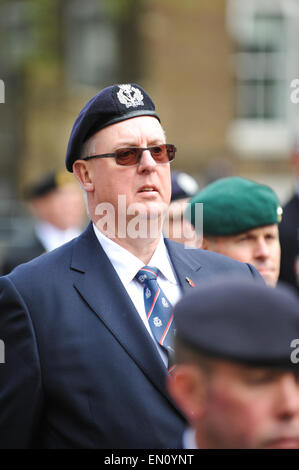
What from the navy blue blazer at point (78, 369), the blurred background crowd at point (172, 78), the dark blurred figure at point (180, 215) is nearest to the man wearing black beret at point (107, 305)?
the navy blue blazer at point (78, 369)

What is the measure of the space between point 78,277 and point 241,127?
14.6 metres

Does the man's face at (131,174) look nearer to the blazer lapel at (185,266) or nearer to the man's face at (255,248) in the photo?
the blazer lapel at (185,266)

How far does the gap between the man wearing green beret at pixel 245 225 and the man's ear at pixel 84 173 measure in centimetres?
76

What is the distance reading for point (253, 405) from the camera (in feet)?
6.01

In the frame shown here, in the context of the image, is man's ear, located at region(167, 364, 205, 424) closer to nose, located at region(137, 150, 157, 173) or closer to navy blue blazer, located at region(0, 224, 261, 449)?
navy blue blazer, located at region(0, 224, 261, 449)

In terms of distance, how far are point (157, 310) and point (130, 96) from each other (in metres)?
0.77

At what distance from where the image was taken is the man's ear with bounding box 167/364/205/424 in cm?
191

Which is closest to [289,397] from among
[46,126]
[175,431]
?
[175,431]

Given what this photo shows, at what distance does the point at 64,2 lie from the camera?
1708 centimetres

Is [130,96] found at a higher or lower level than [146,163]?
higher

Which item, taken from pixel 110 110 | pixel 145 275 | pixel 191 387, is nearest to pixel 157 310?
pixel 145 275

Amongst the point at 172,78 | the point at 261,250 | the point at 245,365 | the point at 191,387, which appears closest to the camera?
the point at 245,365

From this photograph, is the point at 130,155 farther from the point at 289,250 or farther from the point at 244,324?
the point at 289,250

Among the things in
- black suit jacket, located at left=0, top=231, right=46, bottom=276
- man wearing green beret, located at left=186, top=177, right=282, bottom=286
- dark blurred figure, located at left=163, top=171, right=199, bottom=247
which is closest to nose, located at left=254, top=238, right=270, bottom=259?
man wearing green beret, located at left=186, top=177, right=282, bottom=286
